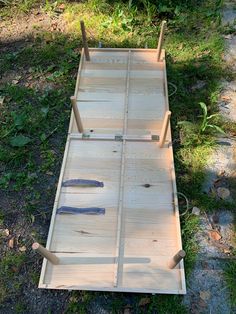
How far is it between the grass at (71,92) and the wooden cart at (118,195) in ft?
0.59

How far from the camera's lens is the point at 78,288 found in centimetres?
272

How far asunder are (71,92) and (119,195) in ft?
5.54

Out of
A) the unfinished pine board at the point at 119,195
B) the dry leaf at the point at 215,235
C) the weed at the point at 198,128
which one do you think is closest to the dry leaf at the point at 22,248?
the unfinished pine board at the point at 119,195

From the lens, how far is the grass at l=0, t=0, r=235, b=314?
327 cm

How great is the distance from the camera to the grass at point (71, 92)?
3.27m

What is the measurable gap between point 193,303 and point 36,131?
2493mm

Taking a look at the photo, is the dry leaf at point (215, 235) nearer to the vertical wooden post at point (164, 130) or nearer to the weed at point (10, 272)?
the vertical wooden post at point (164, 130)

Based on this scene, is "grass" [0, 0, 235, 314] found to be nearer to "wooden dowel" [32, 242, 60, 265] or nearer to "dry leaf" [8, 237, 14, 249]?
"dry leaf" [8, 237, 14, 249]

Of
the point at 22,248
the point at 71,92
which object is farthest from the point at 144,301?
the point at 71,92

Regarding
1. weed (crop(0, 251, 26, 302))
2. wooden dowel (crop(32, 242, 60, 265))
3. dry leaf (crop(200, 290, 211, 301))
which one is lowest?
weed (crop(0, 251, 26, 302))

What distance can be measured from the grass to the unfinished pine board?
0.59 ft

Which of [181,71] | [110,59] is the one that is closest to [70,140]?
[110,59]

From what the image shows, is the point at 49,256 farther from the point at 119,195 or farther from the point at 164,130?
the point at 164,130

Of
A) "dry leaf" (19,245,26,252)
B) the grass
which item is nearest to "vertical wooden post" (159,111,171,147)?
the grass
